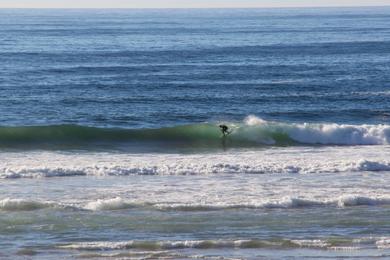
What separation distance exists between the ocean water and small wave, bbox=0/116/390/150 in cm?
7

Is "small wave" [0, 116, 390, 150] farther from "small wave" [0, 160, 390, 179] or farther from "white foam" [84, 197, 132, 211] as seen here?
"white foam" [84, 197, 132, 211]

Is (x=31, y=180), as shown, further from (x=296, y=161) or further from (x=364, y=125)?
(x=364, y=125)

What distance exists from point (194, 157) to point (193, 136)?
3996 mm

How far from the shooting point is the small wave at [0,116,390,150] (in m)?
30.0

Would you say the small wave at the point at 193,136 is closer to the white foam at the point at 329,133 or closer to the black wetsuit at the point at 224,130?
the white foam at the point at 329,133

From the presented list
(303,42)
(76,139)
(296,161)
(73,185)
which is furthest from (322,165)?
(303,42)

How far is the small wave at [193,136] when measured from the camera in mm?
30047

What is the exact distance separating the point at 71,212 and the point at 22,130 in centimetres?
1231

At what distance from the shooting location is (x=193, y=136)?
103ft

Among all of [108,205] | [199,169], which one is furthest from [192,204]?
[199,169]

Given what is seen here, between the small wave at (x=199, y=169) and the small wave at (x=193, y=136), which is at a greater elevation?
the small wave at (x=193, y=136)

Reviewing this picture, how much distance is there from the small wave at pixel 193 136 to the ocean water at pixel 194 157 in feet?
0.22

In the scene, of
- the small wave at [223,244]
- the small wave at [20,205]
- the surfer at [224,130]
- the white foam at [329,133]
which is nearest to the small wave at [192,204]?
the small wave at [20,205]

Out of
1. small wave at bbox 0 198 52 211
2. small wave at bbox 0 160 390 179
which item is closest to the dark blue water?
small wave at bbox 0 160 390 179
